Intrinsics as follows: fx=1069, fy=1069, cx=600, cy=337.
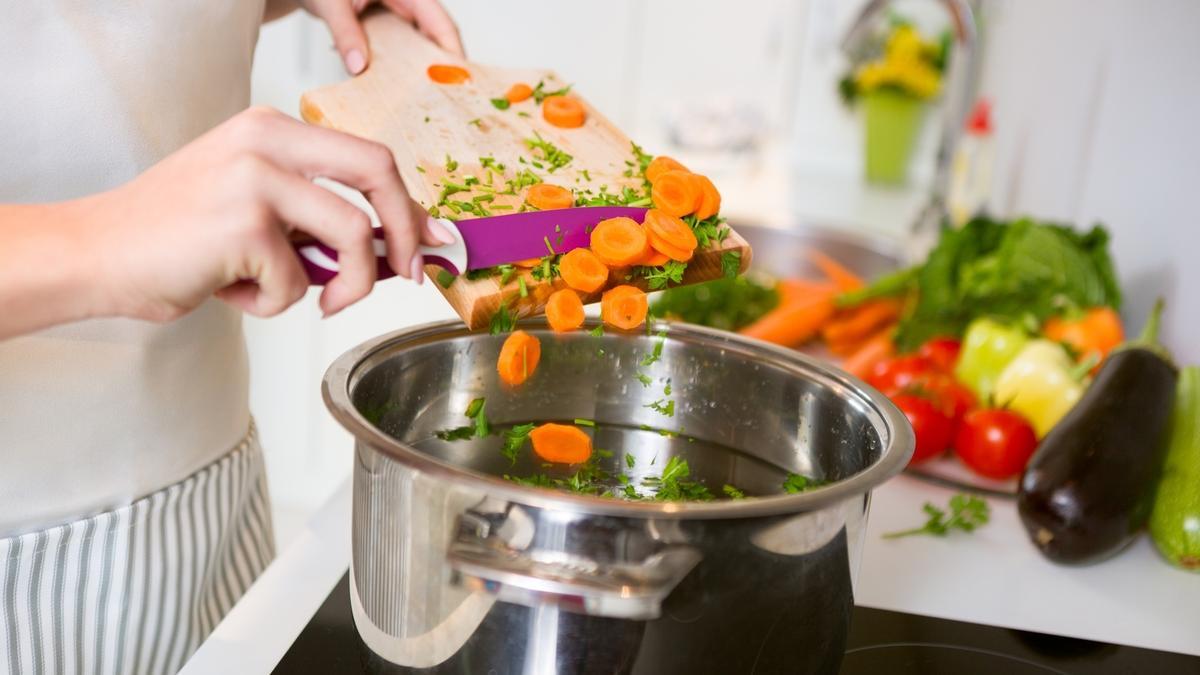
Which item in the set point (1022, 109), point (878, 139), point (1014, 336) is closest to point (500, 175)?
point (1014, 336)

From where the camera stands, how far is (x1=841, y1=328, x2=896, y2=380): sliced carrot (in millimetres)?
1484

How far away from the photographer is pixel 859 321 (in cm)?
168

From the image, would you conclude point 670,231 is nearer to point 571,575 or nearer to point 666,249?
point 666,249

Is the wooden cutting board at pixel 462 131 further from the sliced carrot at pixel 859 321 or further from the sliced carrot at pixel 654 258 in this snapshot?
the sliced carrot at pixel 859 321

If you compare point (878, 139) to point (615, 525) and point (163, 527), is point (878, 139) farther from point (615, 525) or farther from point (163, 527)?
point (615, 525)

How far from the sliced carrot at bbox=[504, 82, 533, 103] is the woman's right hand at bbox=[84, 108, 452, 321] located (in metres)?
0.49

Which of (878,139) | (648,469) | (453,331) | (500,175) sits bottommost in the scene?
(878,139)

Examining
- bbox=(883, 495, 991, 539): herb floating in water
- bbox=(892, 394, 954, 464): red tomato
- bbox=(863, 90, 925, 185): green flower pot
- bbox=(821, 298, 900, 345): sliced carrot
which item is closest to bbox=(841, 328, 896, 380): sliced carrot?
bbox=(821, 298, 900, 345): sliced carrot

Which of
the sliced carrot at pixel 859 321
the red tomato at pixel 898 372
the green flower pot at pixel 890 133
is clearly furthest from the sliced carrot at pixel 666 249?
the green flower pot at pixel 890 133

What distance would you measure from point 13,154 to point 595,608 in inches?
23.8

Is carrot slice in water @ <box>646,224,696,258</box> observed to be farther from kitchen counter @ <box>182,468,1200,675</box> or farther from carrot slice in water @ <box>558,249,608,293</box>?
kitchen counter @ <box>182,468,1200,675</box>

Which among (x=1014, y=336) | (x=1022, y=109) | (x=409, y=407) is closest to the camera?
(x=409, y=407)

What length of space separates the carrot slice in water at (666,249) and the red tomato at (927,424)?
0.53 meters

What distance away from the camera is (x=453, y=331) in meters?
0.86
